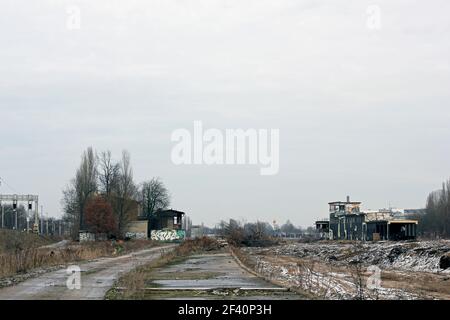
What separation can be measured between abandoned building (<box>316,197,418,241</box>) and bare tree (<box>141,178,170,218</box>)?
1286 inches

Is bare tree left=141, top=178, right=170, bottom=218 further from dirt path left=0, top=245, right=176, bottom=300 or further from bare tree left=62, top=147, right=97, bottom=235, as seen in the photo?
dirt path left=0, top=245, right=176, bottom=300

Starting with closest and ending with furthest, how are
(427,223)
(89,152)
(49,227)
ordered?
(89,152), (427,223), (49,227)

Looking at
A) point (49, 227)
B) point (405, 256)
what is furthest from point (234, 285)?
point (49, 227)

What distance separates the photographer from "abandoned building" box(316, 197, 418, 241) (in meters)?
103

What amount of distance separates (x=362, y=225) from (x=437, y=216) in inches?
902

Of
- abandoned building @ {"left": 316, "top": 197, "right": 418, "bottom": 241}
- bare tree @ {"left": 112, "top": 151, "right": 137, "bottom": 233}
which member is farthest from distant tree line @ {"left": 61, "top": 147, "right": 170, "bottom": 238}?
abandoned building @ {"left": 316, "top": 197, "right": 418, "bottom": 241}

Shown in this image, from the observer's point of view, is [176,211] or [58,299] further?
[176,211]

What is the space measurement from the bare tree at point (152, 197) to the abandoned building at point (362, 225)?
32.7 meters

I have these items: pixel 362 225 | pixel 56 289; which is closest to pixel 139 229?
pixel 362 225


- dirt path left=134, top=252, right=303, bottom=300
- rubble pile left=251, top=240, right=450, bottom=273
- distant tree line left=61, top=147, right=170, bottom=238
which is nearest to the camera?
dirt path left=134, top=252, right=303, bottom=300

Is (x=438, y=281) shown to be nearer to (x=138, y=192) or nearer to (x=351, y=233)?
(x=138, y=192)

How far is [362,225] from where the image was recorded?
117438mm

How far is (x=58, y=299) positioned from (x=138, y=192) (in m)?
93.3
